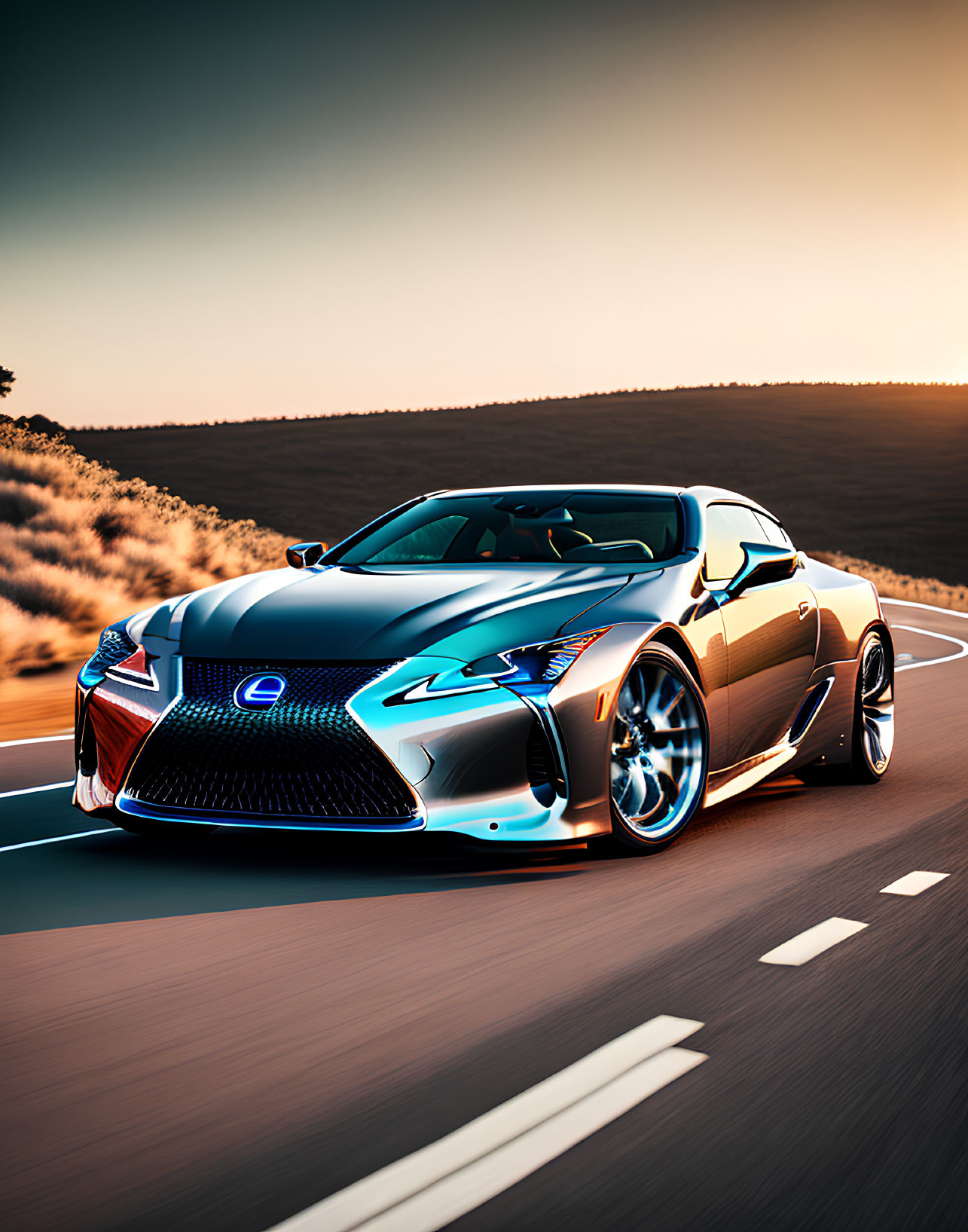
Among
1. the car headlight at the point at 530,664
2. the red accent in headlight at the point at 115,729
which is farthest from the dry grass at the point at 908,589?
the red accent in headlight at the point at 115,729

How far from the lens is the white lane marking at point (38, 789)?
779 cm

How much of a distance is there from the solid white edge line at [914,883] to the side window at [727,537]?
1621 millimetres

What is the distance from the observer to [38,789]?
795cm

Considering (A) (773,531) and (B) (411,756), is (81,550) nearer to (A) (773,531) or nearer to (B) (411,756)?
(A) (773,531)

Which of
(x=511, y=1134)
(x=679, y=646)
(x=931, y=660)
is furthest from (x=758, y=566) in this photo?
(x=931, y=660)

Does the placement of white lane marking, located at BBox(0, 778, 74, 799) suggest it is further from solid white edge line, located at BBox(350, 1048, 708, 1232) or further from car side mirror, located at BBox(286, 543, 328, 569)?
solid white edge line, located at BBox(350, 1048, 708, 1232)

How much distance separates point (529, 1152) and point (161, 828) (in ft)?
10.2

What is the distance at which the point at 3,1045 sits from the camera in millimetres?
3916

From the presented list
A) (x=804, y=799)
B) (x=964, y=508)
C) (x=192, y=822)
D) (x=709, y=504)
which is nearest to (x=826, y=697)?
(x=804, y=799)

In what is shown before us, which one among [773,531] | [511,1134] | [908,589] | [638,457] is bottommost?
[908,589]

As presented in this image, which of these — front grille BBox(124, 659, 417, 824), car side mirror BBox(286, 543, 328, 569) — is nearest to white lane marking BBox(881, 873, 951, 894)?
front grille BBox(124, 659, 417, 824)

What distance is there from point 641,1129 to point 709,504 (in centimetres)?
446

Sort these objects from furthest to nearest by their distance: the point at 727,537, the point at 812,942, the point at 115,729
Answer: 1. the point at 727,537
2. the point at 115,729
3. the point at 812,942

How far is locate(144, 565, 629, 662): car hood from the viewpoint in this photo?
5602mm
